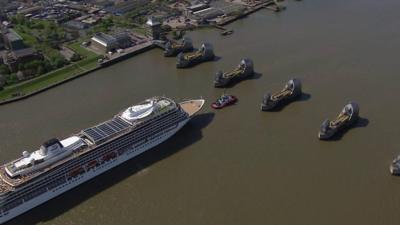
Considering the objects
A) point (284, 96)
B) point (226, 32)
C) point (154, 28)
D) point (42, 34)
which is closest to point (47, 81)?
point (154, 28)

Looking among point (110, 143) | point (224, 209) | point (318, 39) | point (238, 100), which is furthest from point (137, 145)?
point (318, 39)

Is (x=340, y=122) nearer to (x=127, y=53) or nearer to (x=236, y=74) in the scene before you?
(x=236, y=74)

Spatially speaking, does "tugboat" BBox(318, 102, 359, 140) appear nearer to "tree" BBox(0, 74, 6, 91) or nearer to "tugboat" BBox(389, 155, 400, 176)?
"tugboat" BBox(389, 155, 400, 176)

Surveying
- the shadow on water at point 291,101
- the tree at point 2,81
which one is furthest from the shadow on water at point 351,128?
the tree at point 2,81

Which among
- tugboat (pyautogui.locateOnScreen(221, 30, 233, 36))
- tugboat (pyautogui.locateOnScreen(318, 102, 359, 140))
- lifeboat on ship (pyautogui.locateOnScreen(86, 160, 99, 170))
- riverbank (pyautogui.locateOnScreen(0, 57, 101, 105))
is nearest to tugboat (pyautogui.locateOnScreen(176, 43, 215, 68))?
tugboat (pyautogui.locateOnScreen(221, 30, 233, 36))

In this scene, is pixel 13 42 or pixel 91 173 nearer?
pixel 91 173

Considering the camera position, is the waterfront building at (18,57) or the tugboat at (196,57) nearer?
the tugboat at (196,57)

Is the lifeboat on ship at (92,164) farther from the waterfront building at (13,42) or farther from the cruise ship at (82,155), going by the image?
the waterfront building at (13,42)
